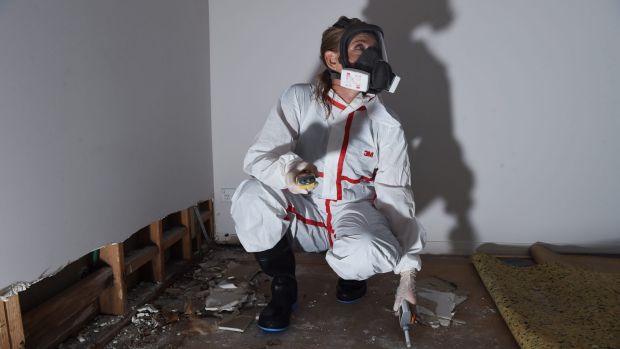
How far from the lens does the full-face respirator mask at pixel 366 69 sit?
1.37 m

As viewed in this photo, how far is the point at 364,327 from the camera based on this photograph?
5.03 feet

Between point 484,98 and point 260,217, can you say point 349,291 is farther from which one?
point 484,98

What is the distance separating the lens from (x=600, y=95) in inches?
81.6

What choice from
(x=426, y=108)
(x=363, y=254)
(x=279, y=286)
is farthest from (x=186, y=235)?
(x=426, y=108)

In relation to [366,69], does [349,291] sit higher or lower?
lower

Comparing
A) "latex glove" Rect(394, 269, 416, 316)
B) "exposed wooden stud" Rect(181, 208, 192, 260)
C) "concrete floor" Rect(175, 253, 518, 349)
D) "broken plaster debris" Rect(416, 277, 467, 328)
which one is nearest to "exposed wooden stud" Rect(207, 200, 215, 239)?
"exposed wooden stud" Rect(181, 208, 192, 260)

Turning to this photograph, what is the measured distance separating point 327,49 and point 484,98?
1.00m

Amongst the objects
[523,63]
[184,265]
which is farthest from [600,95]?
[184,265]

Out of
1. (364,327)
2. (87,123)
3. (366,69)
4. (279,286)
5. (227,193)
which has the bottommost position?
(364,327)

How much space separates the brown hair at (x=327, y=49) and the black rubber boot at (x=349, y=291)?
2.26 feet

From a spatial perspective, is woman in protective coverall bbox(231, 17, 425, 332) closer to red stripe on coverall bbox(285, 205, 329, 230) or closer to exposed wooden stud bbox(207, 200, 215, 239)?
red stripe on coverall bbox(285, 205, 329, 230)

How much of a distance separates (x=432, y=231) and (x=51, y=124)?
1.81 meters

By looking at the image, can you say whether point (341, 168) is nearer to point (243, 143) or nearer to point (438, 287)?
point (438, 287)

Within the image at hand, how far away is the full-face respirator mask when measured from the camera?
1.37m
